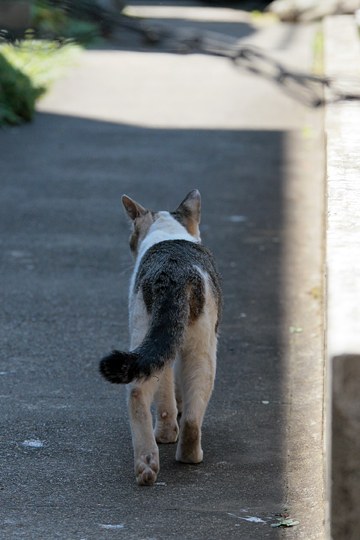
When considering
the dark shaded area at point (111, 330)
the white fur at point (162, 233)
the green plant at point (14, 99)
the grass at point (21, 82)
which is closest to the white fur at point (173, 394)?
the dark shaded area at point (111, 330)

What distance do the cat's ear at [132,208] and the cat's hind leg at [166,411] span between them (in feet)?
3.84

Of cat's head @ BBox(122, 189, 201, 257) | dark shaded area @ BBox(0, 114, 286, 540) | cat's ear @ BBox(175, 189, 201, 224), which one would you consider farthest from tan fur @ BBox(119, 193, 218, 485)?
cat's ear @ BBox(175, 189, 201, 224)

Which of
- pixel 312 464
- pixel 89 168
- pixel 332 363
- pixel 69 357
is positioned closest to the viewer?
pixel 332 363

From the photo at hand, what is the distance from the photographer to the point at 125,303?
8.98 m

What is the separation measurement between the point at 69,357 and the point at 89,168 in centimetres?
661

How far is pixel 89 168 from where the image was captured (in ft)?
46.1

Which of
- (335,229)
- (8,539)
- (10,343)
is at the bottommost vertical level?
(8,539)

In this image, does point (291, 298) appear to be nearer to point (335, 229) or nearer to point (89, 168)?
point (335, 229)

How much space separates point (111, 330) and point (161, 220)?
198 cm

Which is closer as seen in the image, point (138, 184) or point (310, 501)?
Answer: point (310, 501)

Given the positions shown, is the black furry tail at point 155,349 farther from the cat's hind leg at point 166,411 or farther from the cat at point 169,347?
the cat's hind leg at point 166,411

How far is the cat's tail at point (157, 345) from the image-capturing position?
16.0 ft

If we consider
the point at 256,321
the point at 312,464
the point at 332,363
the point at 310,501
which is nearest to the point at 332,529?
the point at 332,363

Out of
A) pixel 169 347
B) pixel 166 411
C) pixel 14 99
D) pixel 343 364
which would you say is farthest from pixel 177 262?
pixel 14 99
